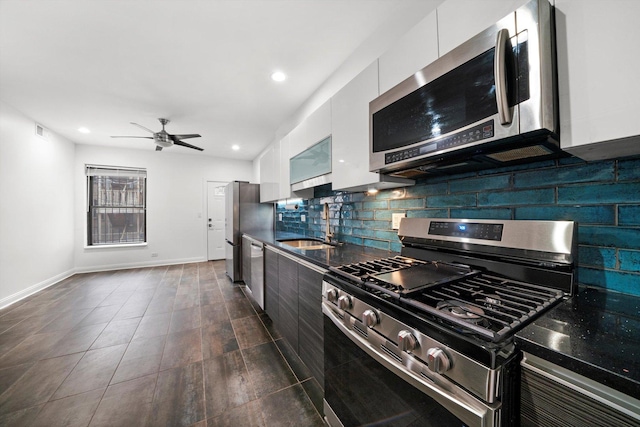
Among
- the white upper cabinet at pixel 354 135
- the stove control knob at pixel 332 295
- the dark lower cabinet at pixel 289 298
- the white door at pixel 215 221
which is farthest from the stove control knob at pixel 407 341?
the white door at pixel 215 221

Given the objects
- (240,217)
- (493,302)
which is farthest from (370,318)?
(240,217)

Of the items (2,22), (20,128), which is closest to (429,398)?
(2,22)

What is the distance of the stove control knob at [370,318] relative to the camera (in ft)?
2.87

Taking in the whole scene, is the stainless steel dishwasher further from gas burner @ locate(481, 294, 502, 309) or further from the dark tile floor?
gas burner @ locate(481, 294, 502, 309)

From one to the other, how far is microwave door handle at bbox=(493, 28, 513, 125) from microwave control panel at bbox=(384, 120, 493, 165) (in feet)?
0.23

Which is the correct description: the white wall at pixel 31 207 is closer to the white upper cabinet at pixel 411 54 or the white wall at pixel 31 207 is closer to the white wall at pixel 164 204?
the white wall at pixel 164 204

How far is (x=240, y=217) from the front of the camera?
4082mm

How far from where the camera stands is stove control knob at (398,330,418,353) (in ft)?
2.35

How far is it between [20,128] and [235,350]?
452 cm

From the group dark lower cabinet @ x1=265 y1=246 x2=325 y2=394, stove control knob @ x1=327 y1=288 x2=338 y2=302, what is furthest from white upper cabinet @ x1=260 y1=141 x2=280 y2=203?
stove control knob @ x1=327 y1=288 x2=338 y2=302

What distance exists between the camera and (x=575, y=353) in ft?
1.59

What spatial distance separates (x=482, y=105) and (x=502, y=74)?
0.12m

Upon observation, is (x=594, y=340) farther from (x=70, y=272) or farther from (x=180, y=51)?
(x=70, y=272)

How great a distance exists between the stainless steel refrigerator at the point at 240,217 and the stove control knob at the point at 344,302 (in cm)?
331
